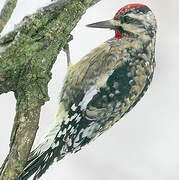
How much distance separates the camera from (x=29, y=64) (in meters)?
2.22

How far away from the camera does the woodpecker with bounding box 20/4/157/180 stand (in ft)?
8.38

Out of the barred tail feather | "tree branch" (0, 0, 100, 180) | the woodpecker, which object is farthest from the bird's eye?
the barred tail feather

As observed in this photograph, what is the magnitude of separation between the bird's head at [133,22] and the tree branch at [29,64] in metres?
0.43

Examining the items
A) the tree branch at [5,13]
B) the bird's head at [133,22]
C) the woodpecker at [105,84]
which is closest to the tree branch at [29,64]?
the tree branch at [5,13]

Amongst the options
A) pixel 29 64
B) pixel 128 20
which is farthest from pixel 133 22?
pixel 29 64

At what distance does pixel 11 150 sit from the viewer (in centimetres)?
216

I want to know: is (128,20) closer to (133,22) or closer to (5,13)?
(133,22)

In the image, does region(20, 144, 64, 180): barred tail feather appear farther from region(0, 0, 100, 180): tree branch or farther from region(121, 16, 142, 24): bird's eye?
region(121, 16, 142, 24): bird's eye

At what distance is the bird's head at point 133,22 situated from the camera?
269 centimetres

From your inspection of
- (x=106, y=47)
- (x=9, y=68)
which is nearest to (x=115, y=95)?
(x=106, y=47)

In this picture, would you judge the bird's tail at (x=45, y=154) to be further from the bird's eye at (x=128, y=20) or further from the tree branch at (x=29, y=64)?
the bird's eye at (x=128, y=20)

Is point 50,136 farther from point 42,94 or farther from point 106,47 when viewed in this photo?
point 106,47

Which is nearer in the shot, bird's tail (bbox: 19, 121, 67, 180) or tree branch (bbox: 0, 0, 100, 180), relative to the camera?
tree branch (bbox: 0, 0, 100, 180)

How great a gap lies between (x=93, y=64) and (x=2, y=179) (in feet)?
3.09
